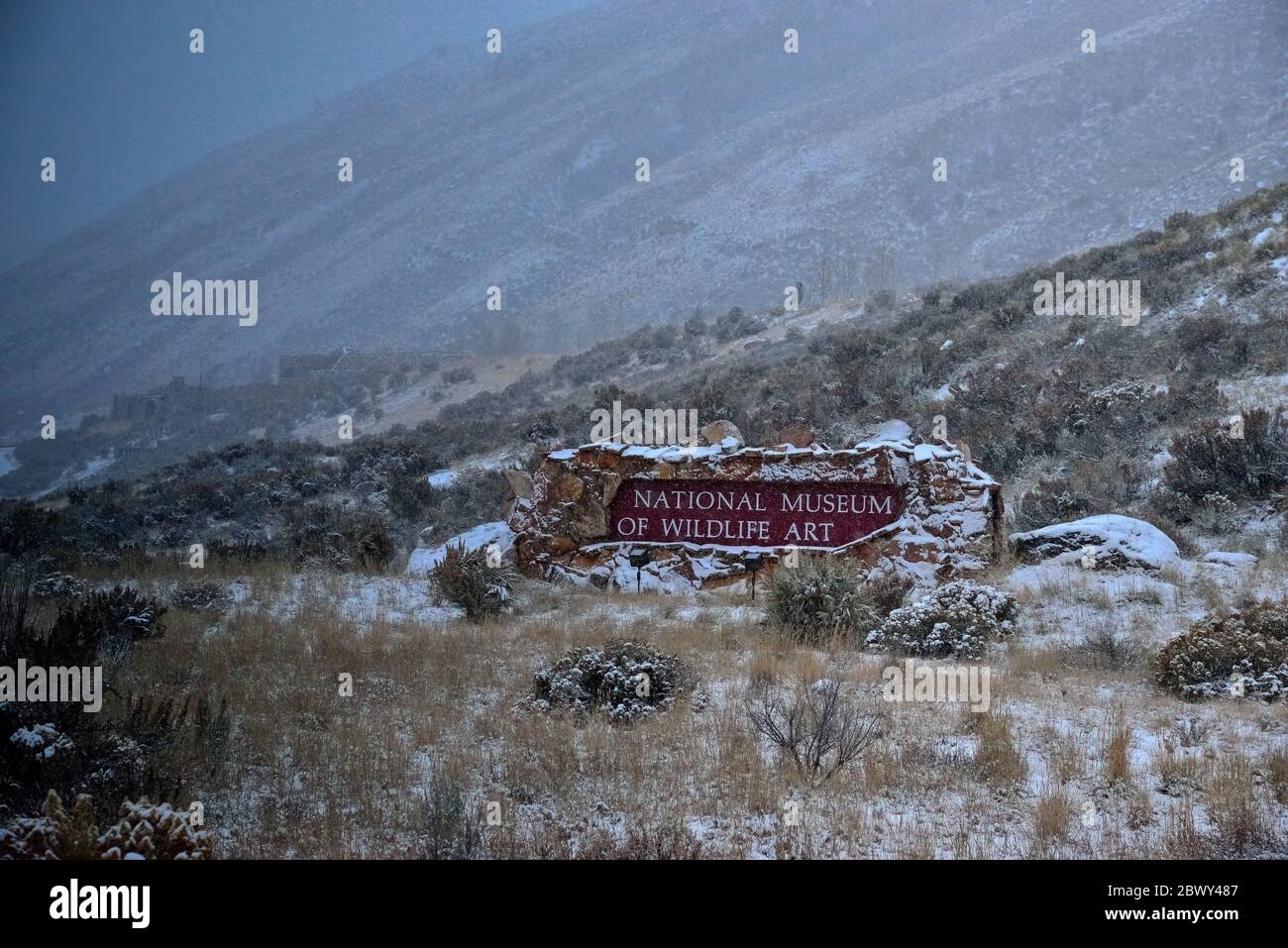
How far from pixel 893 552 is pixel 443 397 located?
3651 centimetres

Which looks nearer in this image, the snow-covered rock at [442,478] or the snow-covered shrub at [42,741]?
the snow-covered shrub at [42,741]

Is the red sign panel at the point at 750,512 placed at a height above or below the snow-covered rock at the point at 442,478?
below

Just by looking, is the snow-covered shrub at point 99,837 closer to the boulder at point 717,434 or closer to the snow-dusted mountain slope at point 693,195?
the boulder at point 717,434


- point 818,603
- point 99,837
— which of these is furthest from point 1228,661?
point 99,837

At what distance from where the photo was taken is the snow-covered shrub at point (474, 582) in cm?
879

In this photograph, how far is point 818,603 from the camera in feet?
26.6

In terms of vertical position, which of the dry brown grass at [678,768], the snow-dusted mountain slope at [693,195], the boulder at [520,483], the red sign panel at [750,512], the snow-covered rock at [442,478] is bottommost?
the dry brown grass at [678,768]

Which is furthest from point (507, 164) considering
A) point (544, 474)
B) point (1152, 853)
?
point (1152, 853)

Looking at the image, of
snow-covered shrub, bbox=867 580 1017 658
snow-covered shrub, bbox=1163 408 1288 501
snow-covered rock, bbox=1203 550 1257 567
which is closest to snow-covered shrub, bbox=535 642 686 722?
snow-covered shrub, bbox=867 580 1017 658

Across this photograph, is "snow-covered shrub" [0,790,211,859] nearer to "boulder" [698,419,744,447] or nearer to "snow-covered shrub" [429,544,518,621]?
"snow-covered shrub" [429,544,518,621]

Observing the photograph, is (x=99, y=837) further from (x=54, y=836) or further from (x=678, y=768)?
(x=678, y=768)

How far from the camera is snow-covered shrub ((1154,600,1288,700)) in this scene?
244 inches

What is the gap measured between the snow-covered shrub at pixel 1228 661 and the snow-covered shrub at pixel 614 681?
292cm

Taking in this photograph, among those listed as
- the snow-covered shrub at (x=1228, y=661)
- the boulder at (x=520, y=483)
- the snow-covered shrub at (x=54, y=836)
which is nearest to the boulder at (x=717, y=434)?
the boulder at (x=520, y=483)
